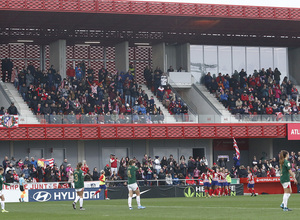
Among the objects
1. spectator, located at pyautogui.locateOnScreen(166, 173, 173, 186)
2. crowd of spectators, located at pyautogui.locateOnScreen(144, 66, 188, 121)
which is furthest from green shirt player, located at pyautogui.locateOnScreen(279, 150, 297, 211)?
crowd of spectators, located at pyautogui.locateOnScreen(144, 66, 188, 121)

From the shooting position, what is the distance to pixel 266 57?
215ft

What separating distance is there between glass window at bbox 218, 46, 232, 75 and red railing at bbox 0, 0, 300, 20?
1011cm

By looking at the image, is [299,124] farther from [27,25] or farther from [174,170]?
[27,25]

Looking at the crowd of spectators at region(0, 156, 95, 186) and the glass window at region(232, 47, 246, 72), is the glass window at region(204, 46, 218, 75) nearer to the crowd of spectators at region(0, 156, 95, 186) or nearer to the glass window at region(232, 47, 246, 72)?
the glass window at region(232, 47, 246, 72)

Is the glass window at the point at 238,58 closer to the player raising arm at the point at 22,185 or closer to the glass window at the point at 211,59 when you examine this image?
the glass window at the point at 211,59

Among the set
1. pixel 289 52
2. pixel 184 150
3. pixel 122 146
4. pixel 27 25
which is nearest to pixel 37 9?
pixel 27 25

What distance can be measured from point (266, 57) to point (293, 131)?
1288 centimetres

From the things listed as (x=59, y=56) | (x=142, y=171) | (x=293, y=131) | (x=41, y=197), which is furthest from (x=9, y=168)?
(x=293, y=131)

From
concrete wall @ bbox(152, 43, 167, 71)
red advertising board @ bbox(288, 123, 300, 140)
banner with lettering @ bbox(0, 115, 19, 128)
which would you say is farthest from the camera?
concrete wall @ bbox(152, 43, 167, 71)

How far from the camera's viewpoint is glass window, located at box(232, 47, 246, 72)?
64.0 m

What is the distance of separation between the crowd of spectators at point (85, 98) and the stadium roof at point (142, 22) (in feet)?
11.4

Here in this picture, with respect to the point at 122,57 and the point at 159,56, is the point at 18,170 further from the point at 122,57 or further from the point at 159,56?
the point at 159,56

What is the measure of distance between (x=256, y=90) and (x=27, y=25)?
18.6 metres

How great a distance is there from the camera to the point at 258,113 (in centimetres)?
5528
